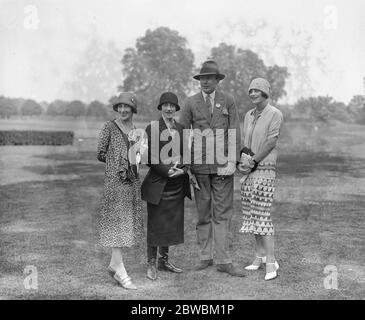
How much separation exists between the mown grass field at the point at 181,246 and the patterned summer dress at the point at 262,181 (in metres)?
0.59

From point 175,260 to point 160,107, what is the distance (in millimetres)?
1971

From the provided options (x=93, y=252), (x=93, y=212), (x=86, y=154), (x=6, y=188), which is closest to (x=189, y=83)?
(x=86, y=154)

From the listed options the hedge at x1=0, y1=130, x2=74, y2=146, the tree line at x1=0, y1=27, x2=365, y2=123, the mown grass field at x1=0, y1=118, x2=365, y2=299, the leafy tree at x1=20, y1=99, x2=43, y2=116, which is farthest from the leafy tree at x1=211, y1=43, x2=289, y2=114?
the mown grass field at x1=0, y1=118, x2=365, y2=299

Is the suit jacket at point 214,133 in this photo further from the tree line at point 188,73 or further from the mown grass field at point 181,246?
the tree line at point 188,73

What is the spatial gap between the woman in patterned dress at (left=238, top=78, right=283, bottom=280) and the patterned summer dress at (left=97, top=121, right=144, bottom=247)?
134cm

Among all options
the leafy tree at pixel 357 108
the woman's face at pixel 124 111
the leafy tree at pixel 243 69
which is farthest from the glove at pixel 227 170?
the leafy tree at pixel 357 108

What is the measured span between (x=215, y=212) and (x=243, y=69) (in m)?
34.3

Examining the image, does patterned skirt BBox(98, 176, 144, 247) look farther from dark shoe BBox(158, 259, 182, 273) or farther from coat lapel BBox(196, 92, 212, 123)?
coat lapel BBox(196, 92, 212, 123)

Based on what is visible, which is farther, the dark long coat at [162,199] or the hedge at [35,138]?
the hedge at [35,138]

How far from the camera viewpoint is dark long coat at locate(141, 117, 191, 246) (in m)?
5.37

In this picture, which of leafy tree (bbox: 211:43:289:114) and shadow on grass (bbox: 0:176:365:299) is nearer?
shadow on grass (bbox: 0:176:365:299)

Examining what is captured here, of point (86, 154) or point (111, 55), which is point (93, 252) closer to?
point (86, 154)

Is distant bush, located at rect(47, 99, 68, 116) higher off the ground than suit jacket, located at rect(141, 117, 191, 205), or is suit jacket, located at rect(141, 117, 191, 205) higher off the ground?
distant bush, located at rect(47, 99, 68, 116)

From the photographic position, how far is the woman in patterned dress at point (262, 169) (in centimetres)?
539
